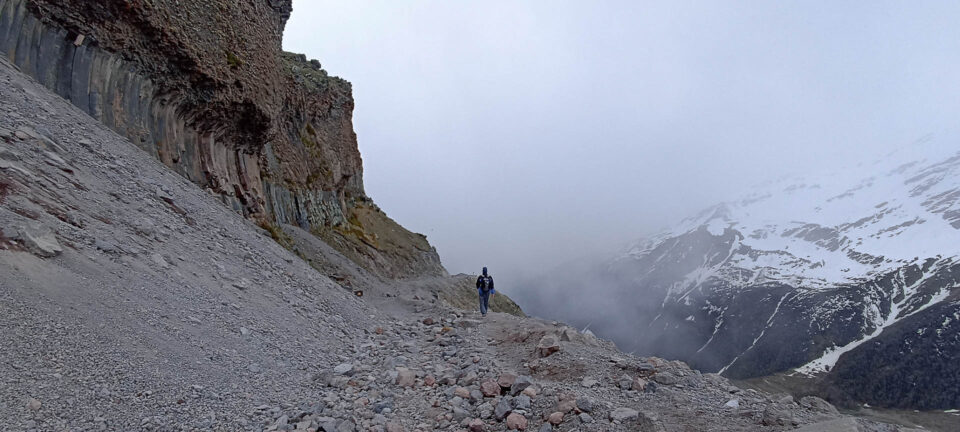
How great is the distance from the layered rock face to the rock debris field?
11.0ft

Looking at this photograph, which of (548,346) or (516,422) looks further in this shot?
(548,346)

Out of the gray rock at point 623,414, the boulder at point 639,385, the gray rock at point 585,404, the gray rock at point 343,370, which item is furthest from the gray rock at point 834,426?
the gray rock at point 343,370

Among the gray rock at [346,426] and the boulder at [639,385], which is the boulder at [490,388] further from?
the boulder at [639,385]

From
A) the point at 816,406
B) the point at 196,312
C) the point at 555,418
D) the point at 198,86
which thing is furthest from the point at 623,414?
the point at 198,86

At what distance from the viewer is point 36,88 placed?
48.5ft

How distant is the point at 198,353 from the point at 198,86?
20.0 meters

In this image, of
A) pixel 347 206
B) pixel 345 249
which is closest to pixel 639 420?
pixel 345 249

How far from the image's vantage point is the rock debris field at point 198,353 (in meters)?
6.43

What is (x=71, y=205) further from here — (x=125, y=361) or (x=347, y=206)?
(x=347, y=206)

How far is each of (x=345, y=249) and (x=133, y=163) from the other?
25.8 meters

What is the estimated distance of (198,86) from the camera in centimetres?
2377

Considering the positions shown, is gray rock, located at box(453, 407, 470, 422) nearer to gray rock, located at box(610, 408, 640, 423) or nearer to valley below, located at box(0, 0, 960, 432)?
valley below, located at box(0, 0, 960, 432)

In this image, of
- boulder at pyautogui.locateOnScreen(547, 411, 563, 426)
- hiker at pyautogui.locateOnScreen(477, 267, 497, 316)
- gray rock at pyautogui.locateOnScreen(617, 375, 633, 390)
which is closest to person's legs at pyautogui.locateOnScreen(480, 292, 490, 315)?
hiker at pyautogui.locateOnScreen(477, 267, 497, 316)

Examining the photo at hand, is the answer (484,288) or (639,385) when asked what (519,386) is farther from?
(484,288)
